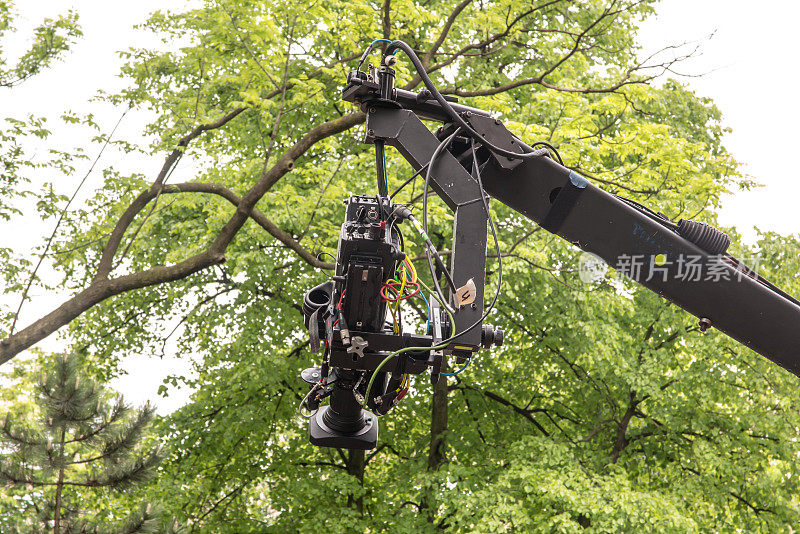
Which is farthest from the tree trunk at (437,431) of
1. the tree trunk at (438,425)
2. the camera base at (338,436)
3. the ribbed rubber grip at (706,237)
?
the ribbed rubber grip at (706,237)

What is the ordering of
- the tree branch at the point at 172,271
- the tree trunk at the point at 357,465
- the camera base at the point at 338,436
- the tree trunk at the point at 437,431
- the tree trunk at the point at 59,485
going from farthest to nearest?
1. the tree trunk at the point at 357,465
2. the tree trunk at the point at 437,431
3. the tree branch at the point at 172,271
4. the tree trunk at the point at 59,485
5. the camera base at the point at 338,436

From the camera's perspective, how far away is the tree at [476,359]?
11.2 meters

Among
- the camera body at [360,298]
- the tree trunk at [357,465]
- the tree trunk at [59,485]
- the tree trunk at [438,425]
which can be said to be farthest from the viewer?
the tree trunk at [357,465]

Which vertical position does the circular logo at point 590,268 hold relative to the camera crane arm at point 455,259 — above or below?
above

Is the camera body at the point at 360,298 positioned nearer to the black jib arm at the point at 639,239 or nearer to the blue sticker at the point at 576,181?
the black jib arm at the point at 639,239

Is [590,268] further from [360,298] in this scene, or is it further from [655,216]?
[360,298]

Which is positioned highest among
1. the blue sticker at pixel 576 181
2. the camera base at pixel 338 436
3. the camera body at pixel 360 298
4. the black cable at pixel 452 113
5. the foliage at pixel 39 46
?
the foliage at pixel 39 46

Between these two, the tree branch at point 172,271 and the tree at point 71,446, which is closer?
the tree at point 71,446

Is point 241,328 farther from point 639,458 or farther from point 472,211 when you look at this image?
point 472,211

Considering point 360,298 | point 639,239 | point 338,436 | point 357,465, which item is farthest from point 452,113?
point 357,465

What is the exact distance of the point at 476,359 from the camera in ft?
48.2

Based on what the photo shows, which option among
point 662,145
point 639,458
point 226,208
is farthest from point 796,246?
point 226,208

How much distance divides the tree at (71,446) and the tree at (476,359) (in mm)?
2586

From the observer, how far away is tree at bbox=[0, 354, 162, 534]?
796 cm
